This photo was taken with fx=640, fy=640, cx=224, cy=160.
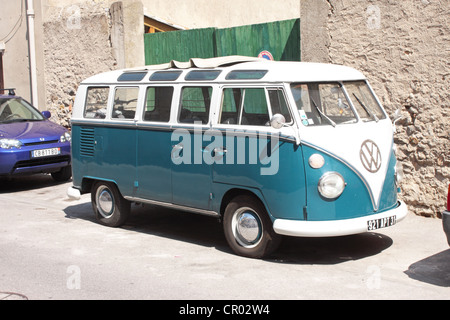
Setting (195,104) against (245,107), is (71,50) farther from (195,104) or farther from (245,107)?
(245,107)

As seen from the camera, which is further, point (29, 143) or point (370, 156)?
point (29, 143)

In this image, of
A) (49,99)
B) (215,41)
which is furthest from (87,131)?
(49,99)

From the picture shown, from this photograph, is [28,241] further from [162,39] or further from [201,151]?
[162,39]

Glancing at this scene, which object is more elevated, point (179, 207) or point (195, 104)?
point (195, 104)

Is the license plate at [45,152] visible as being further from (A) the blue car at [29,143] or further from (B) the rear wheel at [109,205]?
(B) the rear wheel at [109,205]

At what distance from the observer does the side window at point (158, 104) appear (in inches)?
305

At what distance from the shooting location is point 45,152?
1150 cm

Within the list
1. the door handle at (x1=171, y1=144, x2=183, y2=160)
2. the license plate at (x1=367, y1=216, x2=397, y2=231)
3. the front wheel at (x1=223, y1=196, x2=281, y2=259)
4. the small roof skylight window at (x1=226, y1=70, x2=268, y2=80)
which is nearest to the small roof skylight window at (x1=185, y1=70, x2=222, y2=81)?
the small roof skylight window at (x1=226, y1=70, x2=268, y2=80)

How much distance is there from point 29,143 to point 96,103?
318cm

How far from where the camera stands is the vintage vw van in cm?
650

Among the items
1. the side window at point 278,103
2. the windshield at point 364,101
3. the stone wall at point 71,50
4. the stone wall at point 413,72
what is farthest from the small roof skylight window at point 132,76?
the stone wall at point 71,50

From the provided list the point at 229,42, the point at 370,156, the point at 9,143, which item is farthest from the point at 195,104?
the point at 9,143

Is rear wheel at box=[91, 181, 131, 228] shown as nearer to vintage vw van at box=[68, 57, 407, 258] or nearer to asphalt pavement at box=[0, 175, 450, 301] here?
asphalt pavement at box=[0, 175, 450, 301]

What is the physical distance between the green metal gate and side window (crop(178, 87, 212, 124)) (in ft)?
11.0
